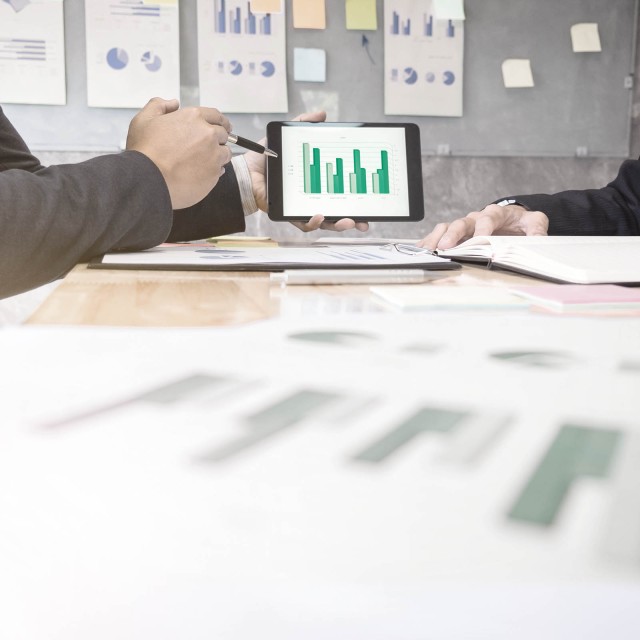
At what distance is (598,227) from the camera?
933mm

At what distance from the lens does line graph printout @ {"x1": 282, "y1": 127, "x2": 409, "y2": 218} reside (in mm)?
982

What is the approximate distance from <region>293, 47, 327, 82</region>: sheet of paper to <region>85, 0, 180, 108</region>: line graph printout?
1.01 feet

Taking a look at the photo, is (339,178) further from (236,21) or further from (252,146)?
(236,21)

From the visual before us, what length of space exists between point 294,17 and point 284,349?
1.71m

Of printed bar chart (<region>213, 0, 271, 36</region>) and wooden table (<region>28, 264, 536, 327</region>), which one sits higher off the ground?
printed bar chart (<region>213, 0, 271, 36</region>)

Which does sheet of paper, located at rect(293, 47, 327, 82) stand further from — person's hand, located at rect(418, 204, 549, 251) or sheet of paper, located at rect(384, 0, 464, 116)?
person's hand, located at rect(418, 204, 549, 251)

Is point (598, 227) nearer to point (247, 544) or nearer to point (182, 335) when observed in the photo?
point (182, 335)

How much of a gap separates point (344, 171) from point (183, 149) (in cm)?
35

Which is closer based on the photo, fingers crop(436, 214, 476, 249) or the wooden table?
the wooden table

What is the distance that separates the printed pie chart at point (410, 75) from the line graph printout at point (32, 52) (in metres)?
0.89

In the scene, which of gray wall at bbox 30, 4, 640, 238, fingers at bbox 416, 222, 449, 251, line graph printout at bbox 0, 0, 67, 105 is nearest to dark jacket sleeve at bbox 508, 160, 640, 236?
fingers at bbox 416, 222, 449, 251

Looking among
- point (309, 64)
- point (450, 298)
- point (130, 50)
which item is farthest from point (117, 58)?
point (450, 298)

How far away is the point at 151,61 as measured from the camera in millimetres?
1746

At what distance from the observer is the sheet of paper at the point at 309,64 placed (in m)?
1.79
